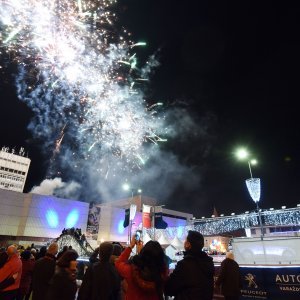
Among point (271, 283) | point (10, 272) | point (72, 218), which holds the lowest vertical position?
point (271, 283)

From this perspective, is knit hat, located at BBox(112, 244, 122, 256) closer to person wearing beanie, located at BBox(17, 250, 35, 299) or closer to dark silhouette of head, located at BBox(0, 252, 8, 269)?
dark silhouette of head, located at BBox(0, 252, 8, 269)

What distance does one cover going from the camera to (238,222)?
38.0 m

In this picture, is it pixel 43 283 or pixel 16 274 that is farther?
pixel 16 274

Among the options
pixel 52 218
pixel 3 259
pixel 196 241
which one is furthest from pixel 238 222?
pixel 196 241

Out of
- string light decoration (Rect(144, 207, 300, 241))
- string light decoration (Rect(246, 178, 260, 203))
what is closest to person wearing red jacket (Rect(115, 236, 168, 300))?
string light decoration (Rect(246, 178, 260, 203))

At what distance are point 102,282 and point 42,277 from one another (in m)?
1.70

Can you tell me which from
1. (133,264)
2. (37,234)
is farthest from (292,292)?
(37,234)

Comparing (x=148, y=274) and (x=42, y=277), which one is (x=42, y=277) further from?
(x=148, y=274)

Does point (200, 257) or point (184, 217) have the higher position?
point (184, 217)

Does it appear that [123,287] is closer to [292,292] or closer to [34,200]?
[292,292]

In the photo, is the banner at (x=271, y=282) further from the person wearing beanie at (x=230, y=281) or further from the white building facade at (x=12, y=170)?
the white building facade at (x=12, y=170)

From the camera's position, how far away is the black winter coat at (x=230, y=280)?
611 centimetres

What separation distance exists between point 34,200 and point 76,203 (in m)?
7.00

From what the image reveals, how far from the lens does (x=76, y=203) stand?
146 ft
